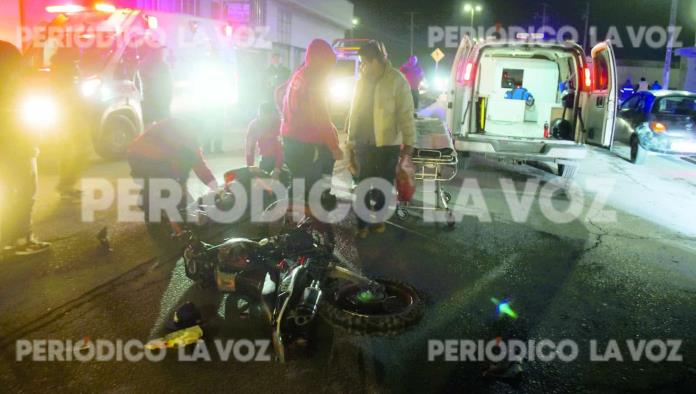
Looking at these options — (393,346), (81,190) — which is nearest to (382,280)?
(393,346)

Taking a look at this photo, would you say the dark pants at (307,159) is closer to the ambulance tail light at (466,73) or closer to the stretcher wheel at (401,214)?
the stretcher wheel at (401,214)

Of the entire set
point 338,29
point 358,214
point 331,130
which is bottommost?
point 358,214

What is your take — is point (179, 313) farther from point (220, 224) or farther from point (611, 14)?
point (611, 14)

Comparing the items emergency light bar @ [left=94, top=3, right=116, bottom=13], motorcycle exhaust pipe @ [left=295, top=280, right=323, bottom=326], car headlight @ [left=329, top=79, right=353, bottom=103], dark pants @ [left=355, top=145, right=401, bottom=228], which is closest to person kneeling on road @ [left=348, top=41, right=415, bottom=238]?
dark pants @ [left=355, top=145, right=401, bottom=228]

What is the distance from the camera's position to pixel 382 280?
13.6 ft

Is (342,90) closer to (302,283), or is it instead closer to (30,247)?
(30,247)

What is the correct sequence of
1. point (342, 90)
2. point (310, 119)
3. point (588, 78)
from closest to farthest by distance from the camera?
1. point (310, 119)
2. point (588, 78)
3. point (342, 90)

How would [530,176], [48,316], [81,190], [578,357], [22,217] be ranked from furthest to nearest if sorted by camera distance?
[530,176] → [81,190] → [22,217] → [48,316] → [578,357]

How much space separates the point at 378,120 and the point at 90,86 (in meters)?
5.47

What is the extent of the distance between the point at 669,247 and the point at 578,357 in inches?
119

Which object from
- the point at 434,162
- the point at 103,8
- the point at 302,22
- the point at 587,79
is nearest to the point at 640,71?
the point at 302,22

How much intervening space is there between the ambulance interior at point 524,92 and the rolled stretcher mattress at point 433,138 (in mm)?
2775

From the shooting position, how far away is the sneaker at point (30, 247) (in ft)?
16.1

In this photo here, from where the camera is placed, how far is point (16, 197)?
505 centimetres
